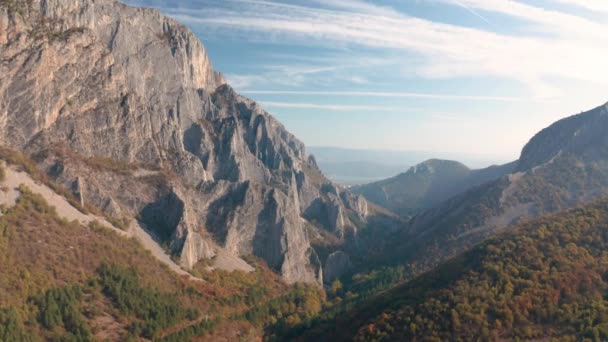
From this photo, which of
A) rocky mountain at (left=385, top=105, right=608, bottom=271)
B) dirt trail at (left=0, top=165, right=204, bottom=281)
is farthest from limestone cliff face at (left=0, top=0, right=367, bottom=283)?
rocky mountain at (left=385, top=105, right=608, bottom=271)

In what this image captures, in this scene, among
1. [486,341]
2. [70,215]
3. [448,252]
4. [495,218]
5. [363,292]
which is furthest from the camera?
[495,218]

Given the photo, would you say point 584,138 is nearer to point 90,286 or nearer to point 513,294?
point 513,294

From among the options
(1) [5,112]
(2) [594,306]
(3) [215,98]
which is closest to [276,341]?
(2) [594,306]

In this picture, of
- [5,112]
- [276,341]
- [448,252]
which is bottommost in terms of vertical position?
[276,341]

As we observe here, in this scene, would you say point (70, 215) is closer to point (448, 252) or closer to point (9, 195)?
point (9, 195)

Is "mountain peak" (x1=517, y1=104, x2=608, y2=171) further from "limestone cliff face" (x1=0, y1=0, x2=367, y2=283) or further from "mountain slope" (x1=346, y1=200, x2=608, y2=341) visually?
"mountain slope" (x1=346, y1=200, x2=608, y2=341)

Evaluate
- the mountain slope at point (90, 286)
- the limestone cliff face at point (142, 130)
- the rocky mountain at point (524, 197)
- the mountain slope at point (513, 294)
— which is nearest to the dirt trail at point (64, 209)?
the mountain slope at point (90, 286)
